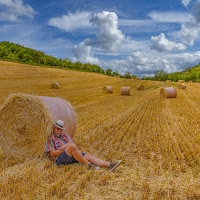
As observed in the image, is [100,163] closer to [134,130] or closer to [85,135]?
[85,135]

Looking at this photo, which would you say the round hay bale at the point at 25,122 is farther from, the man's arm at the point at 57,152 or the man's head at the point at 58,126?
the man's arm at the point at 57,152

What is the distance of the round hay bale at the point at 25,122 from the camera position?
5465mm

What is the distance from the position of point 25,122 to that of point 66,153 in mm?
1882

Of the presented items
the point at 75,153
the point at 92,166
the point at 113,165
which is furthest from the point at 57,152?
the point at 113,165

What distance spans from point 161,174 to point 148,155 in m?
1.06

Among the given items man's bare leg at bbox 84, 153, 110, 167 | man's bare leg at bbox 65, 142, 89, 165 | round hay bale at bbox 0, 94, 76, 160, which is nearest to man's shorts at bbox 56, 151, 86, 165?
man's bare leg at bbox 65, 142, 89, 165

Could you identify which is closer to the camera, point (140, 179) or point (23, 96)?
point (140, 179)

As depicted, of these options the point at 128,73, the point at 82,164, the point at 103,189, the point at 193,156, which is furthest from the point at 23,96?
the point at 128,73

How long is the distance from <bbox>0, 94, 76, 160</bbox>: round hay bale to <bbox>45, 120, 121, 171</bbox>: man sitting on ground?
1.08 ft

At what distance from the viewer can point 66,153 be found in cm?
469

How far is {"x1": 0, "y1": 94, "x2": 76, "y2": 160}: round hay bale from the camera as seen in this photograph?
17.9 feet

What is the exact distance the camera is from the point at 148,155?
547 centimetres

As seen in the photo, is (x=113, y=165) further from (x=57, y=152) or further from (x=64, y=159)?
(x=57, y=152)

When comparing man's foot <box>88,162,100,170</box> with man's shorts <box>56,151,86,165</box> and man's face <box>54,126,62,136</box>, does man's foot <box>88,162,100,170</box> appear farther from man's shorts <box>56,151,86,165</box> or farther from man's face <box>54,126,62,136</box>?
man's face <box>54,126,62,136</box>
